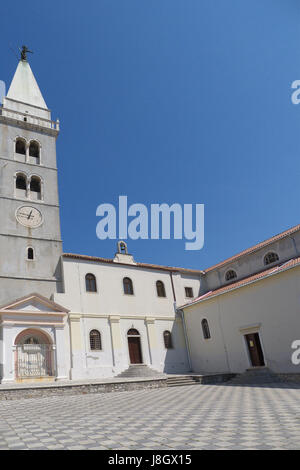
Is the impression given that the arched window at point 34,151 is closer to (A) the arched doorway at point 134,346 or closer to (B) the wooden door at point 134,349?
(A) the arched doorway at point 134,346

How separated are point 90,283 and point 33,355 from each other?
595 cm

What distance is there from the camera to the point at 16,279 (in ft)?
70.7

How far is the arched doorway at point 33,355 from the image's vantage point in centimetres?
1903

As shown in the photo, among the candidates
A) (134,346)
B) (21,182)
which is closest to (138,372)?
(134,346)

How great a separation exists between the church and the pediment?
0.06 m

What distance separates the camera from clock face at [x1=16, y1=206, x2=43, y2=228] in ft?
77.6

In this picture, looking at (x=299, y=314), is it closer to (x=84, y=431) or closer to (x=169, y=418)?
(x=169, y=418)

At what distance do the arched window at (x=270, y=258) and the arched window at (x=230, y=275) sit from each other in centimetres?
293

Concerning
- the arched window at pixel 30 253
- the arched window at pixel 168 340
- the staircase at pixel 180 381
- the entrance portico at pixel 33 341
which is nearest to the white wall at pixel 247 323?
the arched window at pixel 168 340

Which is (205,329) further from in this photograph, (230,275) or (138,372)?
(138,372)

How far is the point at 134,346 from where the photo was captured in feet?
78.3

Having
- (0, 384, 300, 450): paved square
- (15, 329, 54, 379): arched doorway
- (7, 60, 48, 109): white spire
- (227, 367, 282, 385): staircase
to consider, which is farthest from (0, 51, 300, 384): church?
(0, 384, 300, 450): paved square

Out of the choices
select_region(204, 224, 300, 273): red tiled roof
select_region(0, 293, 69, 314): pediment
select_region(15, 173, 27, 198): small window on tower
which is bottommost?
select_region(0, 293, 69, 314): pediment

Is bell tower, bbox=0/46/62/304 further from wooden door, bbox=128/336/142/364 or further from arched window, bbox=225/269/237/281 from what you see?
arched window, bbox=225/269/237/281
